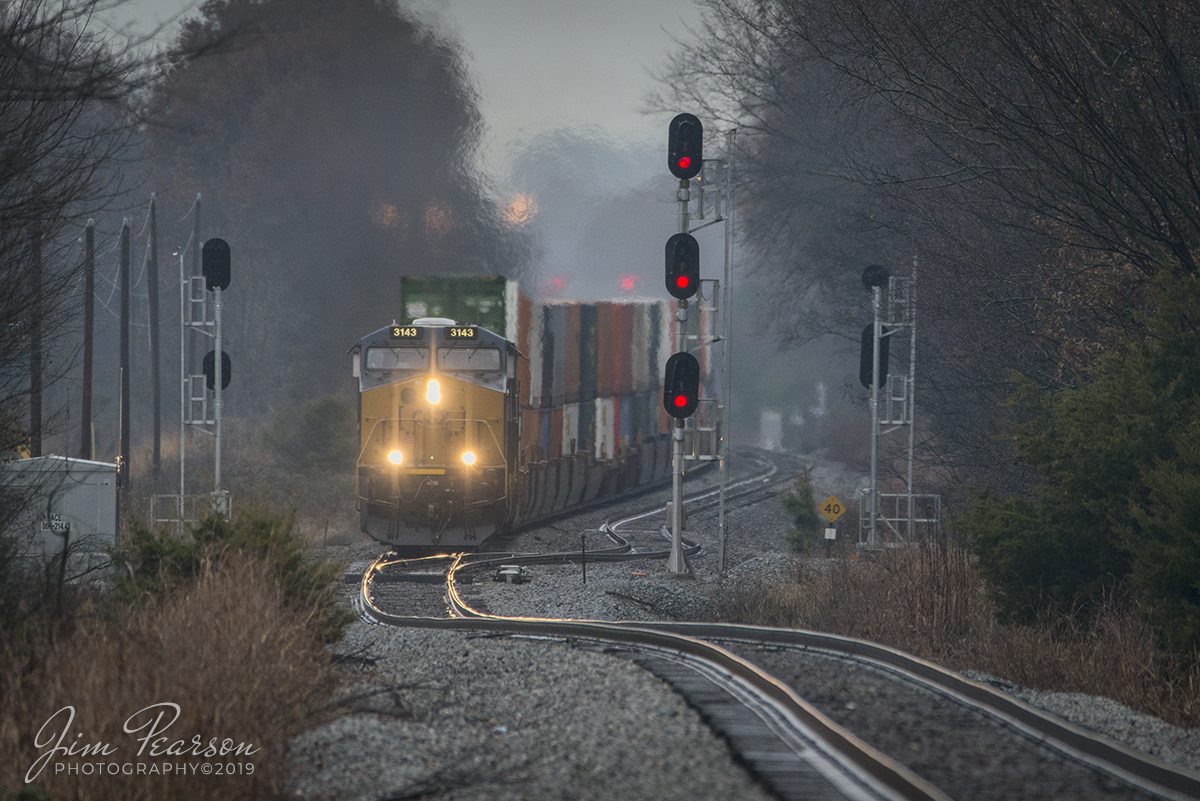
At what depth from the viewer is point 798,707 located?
7352 millimetres

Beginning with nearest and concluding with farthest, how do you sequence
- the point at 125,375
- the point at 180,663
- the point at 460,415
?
1. the point at 180,663
2. the point at 460,415
3. the point at 125,375

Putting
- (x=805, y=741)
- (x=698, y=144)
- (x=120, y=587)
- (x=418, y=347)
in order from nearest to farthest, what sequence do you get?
(x=805, y=741), (x=120, y=587), (x=698, y=144), (x=418, y=347)

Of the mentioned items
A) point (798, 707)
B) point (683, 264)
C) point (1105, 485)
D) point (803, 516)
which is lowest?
point (803, 516)

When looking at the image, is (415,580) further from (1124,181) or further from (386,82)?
(386,82)

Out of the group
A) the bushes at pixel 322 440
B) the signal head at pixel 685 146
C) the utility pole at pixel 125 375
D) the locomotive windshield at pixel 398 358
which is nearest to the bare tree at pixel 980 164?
the signal head at pixel 685 146

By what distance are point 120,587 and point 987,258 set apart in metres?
17.2

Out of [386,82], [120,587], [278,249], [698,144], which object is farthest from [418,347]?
[278,249]

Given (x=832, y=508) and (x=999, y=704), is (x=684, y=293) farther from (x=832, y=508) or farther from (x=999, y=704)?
(x=999, y=704)

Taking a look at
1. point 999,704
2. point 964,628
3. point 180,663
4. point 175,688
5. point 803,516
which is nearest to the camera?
point 175,688

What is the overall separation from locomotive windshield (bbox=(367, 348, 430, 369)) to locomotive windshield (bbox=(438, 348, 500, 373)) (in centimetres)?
28

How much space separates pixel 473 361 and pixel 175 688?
41.5 ft

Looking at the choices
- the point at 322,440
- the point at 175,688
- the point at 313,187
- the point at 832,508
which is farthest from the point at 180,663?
the point at 313,187

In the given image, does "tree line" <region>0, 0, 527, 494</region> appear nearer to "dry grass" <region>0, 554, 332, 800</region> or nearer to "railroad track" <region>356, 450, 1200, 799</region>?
"railroad track" <region>356, 450, 1200, 799</region>

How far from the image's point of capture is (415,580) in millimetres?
16922
